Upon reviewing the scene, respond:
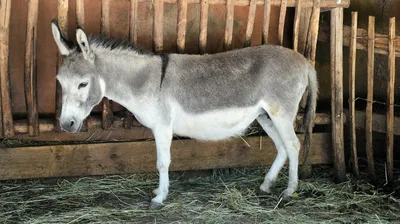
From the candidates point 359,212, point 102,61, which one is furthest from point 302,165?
point 102,61

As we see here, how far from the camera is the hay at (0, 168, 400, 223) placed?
4.89 metres

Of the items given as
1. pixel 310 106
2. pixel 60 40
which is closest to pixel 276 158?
pixel 310 106

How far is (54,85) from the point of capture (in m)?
5.54

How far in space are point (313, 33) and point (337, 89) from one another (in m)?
0.71

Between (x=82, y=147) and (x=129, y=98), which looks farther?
(x=82, y=147)

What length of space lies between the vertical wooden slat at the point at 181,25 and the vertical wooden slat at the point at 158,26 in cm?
18

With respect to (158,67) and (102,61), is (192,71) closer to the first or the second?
(158,67)

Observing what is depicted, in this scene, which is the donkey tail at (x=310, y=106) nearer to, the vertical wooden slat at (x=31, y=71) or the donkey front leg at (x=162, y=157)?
the donkey front leg at (x=162, y=157)

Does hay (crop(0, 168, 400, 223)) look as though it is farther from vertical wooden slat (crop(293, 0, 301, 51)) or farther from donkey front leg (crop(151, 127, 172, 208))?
vertical wooden slat (crop(293, 0, 301, 51))

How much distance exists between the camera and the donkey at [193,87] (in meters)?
4.93

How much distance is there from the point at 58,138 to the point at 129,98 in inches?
46.7

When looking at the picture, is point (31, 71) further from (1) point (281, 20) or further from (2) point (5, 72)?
(1) point (281, 20)

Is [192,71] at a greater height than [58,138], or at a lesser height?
greater

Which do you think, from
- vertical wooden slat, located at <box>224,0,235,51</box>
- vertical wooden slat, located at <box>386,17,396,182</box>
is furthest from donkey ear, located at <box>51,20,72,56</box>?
vertical wooden slat, located at <box>386,17,396,182</box>
